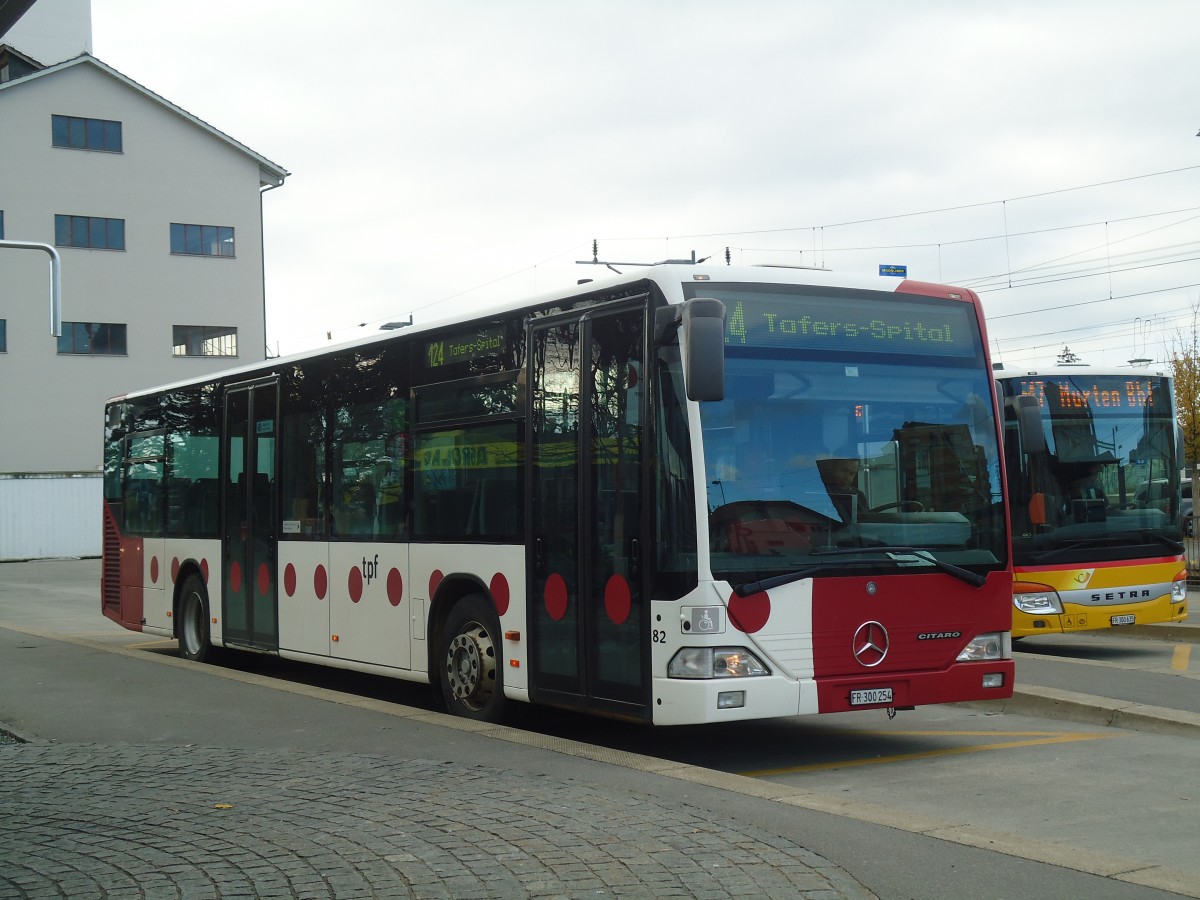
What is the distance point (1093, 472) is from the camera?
15.5 metres

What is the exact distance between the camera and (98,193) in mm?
50688

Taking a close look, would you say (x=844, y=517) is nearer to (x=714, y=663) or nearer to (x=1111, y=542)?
(x=714, y=663)

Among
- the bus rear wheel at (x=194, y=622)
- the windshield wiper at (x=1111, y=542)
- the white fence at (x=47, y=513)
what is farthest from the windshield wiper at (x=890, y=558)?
the white fence at (x=47, y=513)

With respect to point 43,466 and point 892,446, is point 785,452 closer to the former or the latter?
point 892,446

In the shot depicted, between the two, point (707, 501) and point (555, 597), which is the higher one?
point (707, 501)

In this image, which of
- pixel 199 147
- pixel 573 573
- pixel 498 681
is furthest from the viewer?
pixel 199 147

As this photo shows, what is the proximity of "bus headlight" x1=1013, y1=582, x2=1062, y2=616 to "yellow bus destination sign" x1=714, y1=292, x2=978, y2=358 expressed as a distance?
645 cm

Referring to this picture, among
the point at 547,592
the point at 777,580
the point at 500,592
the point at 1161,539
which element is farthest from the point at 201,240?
the point at 777,580

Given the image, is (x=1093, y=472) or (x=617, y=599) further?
(x=1093, y=472)

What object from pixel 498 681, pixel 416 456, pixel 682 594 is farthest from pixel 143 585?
pixel 682 594

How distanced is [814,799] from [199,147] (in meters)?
50.5

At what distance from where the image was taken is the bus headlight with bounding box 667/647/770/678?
8219mm

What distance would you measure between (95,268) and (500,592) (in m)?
44.4

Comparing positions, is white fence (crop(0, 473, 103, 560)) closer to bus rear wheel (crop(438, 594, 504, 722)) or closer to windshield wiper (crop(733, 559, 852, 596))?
bus rear wheel (crop(438, 594, 504, 722))
